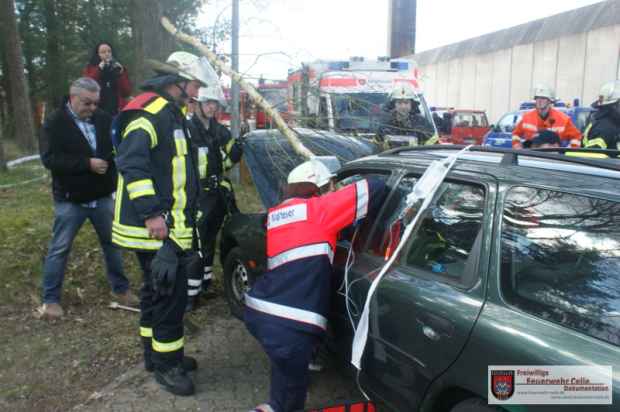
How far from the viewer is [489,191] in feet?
7.31

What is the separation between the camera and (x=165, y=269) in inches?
122

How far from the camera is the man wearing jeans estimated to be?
4082mm

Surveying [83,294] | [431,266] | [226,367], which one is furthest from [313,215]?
[83,294]

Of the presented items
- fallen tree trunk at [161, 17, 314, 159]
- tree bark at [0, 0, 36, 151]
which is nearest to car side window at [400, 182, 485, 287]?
fallen tree trunk at [161, 17, 314, 159]

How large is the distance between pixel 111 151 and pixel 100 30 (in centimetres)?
1468

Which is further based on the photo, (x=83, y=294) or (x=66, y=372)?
(x=83, y=294)

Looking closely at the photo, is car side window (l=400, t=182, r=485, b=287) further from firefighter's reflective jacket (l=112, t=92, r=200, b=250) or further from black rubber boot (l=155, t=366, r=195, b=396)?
black rubber boot (l=155, t=366, r=195, b=396)

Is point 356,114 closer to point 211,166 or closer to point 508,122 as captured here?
point 211,166

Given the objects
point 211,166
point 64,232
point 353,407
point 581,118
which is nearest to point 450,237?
point 353,407

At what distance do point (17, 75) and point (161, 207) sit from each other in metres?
9.79

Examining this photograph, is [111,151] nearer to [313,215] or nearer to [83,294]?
[83,294]

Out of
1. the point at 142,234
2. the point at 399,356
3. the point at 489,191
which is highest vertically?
the point at 489,191

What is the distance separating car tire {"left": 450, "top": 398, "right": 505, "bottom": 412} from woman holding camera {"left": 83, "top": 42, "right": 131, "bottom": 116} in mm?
5040

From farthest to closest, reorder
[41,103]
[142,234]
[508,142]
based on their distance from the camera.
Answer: [41,103] < [508,142] < [142,234]
